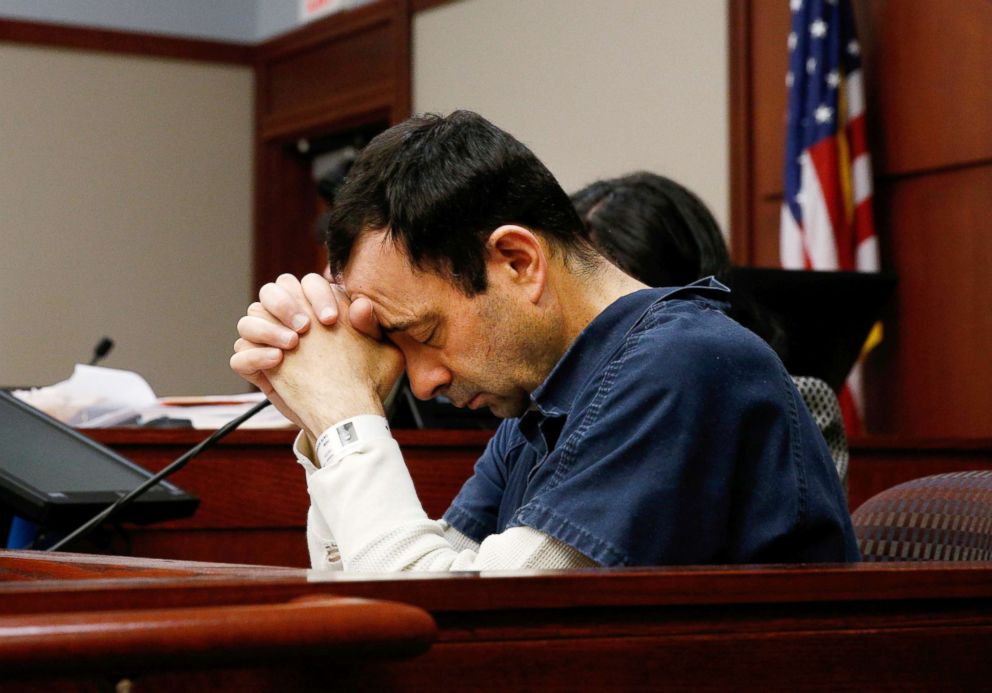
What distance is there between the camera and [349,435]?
4.47 feet

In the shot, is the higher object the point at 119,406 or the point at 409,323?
the point at 409,323

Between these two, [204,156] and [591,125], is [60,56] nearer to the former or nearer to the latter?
[204,156]

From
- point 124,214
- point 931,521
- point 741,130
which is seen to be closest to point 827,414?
point 931,521

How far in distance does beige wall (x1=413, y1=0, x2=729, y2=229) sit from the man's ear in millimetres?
3227

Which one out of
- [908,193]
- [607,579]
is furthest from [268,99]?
[607,579]

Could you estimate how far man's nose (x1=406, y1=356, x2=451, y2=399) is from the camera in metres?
1.45

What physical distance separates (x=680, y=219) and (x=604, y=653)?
165 centimetres

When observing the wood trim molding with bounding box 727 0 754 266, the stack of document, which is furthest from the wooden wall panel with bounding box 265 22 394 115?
the stack of document

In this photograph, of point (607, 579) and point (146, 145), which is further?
point (146, 145)

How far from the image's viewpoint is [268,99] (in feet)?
21.6

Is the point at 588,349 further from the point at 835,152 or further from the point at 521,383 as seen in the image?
the point at 835,152

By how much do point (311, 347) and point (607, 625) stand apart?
0.75 m

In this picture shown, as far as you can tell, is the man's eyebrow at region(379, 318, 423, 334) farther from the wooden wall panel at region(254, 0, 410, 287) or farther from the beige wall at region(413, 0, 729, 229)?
the wooden wall panel at region(254, 0, 410, 287)

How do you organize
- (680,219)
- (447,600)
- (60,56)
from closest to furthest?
1. (447,600)
2. (680,219)
3. (60,56)
